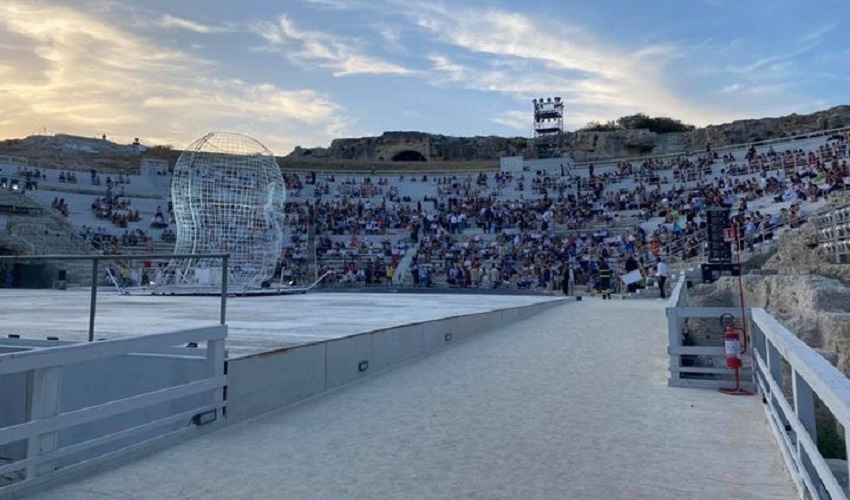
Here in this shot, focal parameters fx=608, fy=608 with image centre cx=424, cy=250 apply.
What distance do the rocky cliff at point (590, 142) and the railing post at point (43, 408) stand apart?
52.5 meters

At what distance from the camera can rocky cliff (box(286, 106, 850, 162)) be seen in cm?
5250

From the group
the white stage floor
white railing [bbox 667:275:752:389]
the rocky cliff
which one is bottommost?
the white stage floor

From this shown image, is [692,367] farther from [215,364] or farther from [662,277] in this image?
[662,277]

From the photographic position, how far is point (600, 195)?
37594 mm

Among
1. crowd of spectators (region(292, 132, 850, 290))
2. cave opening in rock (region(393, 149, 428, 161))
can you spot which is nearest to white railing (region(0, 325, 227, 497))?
crowd of spectators (region(292, 132, 850, 290))

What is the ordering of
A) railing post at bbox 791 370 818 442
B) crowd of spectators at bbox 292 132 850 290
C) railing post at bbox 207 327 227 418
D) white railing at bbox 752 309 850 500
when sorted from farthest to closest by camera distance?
crowd of spectators at bbox 292 132 850 290 < railing post at bbox 207 327 227 418 < railing post at bbox 791 370 818 442 < white railing at bbox 752 309 850 500

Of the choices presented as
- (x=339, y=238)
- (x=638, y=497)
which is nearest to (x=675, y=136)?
(x=339, y=238)

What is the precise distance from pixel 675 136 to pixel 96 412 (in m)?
61.0

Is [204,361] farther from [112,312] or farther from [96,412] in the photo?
[112,312]

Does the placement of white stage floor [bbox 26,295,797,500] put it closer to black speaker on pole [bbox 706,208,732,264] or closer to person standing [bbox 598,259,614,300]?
black speaker on pole [bbox 706,208,732,264]

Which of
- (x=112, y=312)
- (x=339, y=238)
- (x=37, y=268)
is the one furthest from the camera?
(x=339, y=238)

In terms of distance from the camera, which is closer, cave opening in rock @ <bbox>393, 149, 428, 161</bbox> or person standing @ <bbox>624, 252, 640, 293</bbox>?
person standing @ <bbox>624, 252, 640, 293</bbox>

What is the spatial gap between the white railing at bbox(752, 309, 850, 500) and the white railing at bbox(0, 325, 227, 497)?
3.84 metres

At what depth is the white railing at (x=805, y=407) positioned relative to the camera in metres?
2.13
